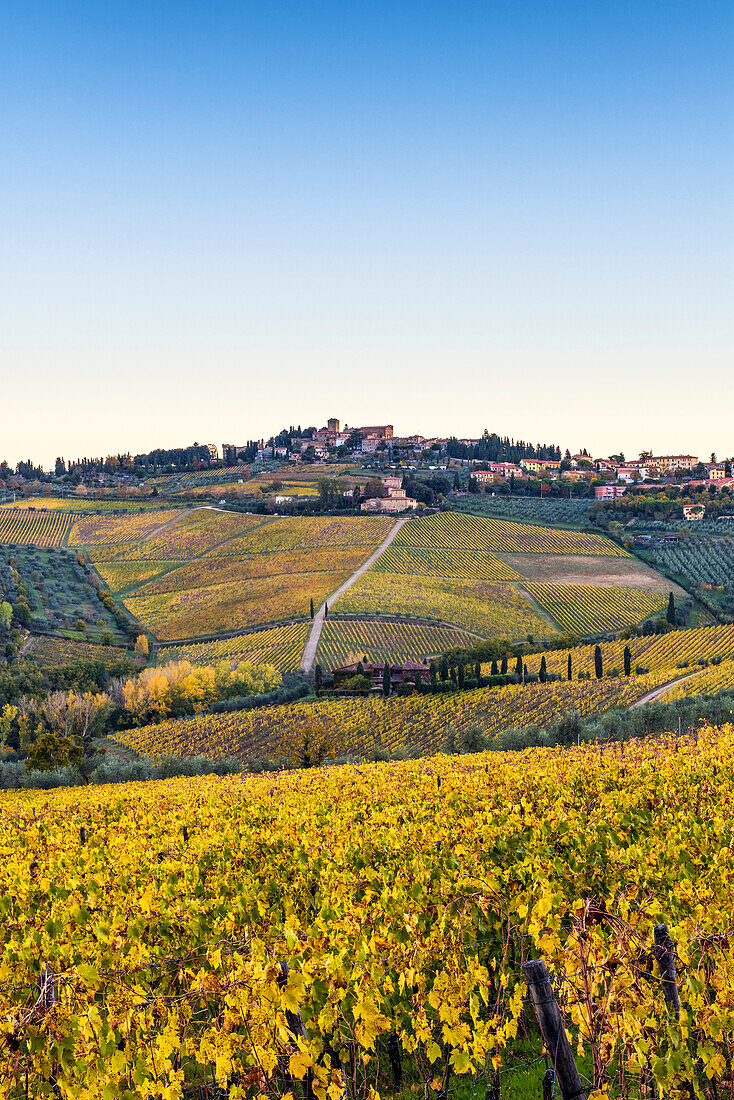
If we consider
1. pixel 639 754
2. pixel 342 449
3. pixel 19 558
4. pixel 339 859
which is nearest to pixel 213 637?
pixel 19 558

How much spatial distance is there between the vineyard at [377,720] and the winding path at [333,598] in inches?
433

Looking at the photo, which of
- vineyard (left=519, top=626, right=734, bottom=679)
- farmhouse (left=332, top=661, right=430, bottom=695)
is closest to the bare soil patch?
vineyard (left=519, top=626, right=734, bottom=679)

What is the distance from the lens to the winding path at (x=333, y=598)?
62.2 metres

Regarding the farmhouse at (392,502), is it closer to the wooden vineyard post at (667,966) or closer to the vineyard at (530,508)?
the vineyard at (530,508)

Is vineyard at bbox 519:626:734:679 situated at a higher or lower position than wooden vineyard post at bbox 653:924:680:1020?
lower

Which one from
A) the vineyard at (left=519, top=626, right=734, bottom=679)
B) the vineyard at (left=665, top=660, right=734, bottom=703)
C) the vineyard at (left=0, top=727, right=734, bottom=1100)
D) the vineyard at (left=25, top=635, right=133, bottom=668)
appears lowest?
the vineyard at (left=25, top=635, right=133, bottom=668)

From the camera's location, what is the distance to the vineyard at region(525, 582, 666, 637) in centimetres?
7288

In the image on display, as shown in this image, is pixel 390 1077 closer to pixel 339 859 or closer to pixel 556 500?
pixel 339 859

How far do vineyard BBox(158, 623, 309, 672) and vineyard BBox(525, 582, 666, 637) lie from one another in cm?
2728

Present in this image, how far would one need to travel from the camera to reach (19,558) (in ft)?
324

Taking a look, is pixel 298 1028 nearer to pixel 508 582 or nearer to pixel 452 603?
pixel 452 603

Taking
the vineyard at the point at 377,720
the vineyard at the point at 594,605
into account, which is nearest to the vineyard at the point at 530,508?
the vineyard at the point at 594,605

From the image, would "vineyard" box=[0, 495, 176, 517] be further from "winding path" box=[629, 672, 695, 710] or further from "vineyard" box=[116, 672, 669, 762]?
"winding path" box=[629, 672, 695, 710]

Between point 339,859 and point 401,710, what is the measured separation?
39673 millimetres
